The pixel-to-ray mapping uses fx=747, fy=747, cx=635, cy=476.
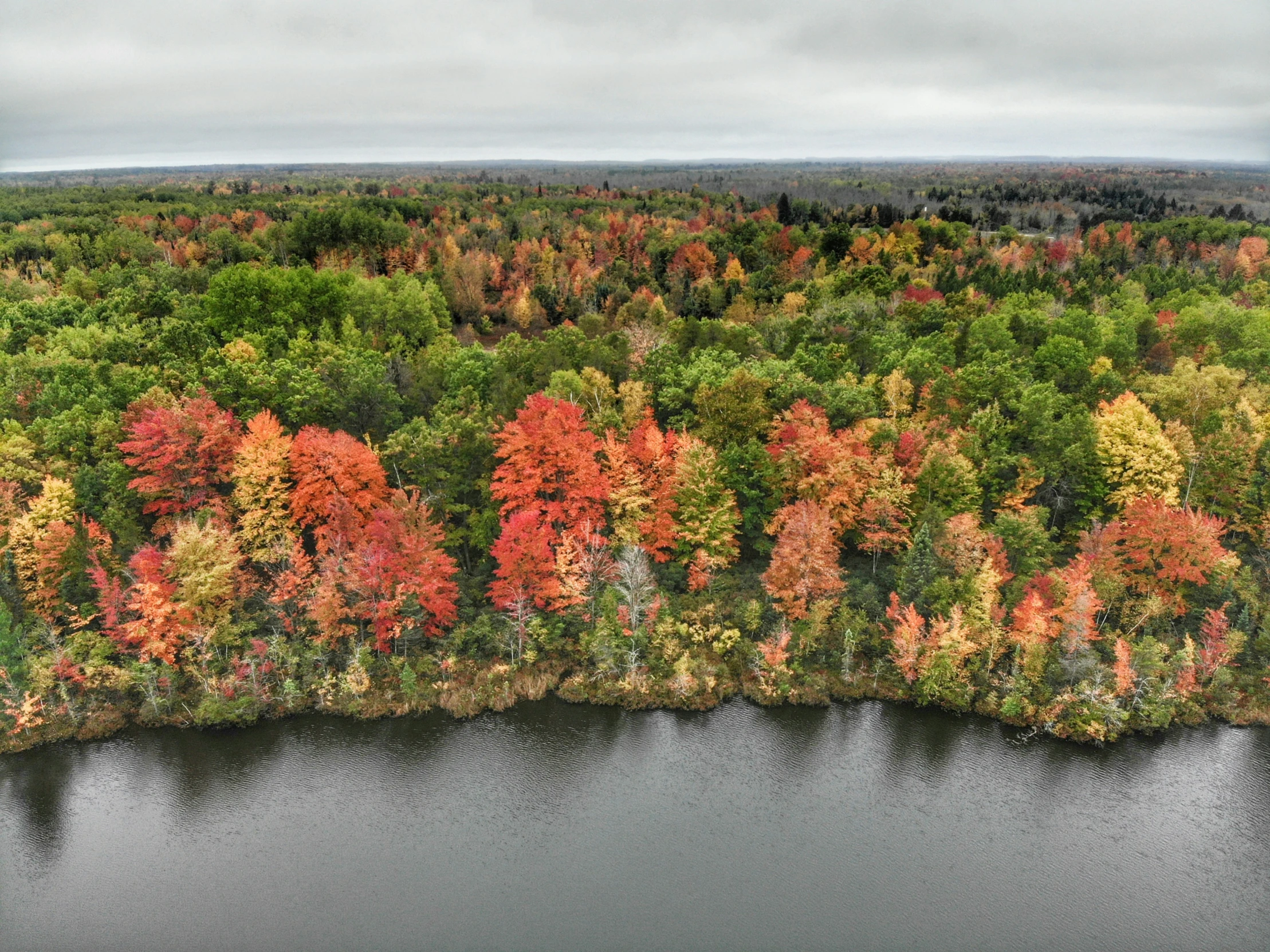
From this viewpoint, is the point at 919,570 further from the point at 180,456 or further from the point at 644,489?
the point at 180,456

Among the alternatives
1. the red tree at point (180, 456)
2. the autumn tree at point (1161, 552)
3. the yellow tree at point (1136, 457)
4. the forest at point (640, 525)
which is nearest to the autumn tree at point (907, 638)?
the forest at point (640, 525)

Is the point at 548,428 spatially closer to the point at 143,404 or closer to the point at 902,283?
the point at 143,404

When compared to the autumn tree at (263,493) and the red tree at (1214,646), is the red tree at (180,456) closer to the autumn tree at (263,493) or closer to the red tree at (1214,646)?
the autumn tree at (263,493)

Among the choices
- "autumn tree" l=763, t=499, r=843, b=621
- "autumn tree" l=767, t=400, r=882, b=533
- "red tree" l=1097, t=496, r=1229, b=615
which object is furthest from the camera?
"autumn tree" l=767, t=400, r=882, b=533

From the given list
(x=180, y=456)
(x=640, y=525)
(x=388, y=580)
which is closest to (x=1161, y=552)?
(x=640, y=525)

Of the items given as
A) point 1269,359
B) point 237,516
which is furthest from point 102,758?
point 1269,359

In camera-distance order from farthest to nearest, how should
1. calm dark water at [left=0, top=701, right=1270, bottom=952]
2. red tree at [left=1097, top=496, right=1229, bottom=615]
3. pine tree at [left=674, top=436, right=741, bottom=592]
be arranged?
pine tree at [left=674, top=436, right=741, bottom=592] < red tree at [left=1097, top=496, right=1229, bottom=615] < calm dark water at [left=0, top=701, right=1270, bottom=952]

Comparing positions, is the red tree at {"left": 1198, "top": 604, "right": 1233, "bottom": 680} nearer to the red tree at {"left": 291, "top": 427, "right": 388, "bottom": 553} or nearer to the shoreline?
the shoreline

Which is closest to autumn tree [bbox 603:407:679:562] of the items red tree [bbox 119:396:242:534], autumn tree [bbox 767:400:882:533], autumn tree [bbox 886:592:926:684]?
autumn tree [bbox 767:400:882:533]
